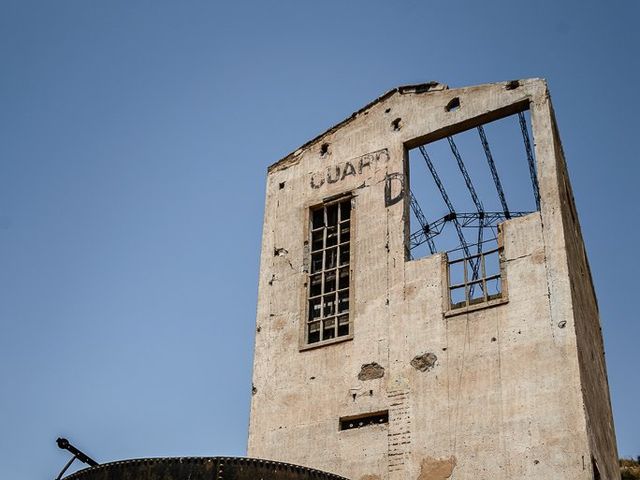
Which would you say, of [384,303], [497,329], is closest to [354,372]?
[384,303]

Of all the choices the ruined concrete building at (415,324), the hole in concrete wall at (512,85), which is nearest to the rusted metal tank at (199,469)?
the ruined concrete building at (415,324)

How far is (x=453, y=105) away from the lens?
1573 centimetres

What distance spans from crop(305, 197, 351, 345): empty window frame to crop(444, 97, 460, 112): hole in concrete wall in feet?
8.16

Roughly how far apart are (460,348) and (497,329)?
0.65 metres

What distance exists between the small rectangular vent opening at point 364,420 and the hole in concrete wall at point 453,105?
18.3 feet

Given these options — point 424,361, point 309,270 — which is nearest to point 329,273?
point 309,270

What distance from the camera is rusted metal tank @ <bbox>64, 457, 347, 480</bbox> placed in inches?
400

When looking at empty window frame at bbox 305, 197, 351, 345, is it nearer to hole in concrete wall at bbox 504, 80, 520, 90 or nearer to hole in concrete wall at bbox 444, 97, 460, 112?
hole in concrete wall at bbox 444, 97, 460, 112

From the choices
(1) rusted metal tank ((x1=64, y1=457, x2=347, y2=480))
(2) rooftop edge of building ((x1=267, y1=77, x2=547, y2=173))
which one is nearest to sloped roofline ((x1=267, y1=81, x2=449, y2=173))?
(2) rooftop edge of building ((x1=267, y1=77, x2=547, y2=173))

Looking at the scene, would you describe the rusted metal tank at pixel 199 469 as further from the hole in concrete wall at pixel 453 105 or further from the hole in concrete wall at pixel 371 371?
the hole in concrete wall at pixel 453 105

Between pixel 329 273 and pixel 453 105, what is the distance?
3758mm

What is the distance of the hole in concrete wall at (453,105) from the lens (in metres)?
15.7

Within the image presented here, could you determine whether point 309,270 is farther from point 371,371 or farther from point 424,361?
point 424,361

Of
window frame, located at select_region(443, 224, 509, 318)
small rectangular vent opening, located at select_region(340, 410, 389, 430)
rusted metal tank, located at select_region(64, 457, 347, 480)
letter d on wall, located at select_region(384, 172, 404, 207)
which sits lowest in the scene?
rusted metal tank, located at select_region(64, 457, 347, 480)
